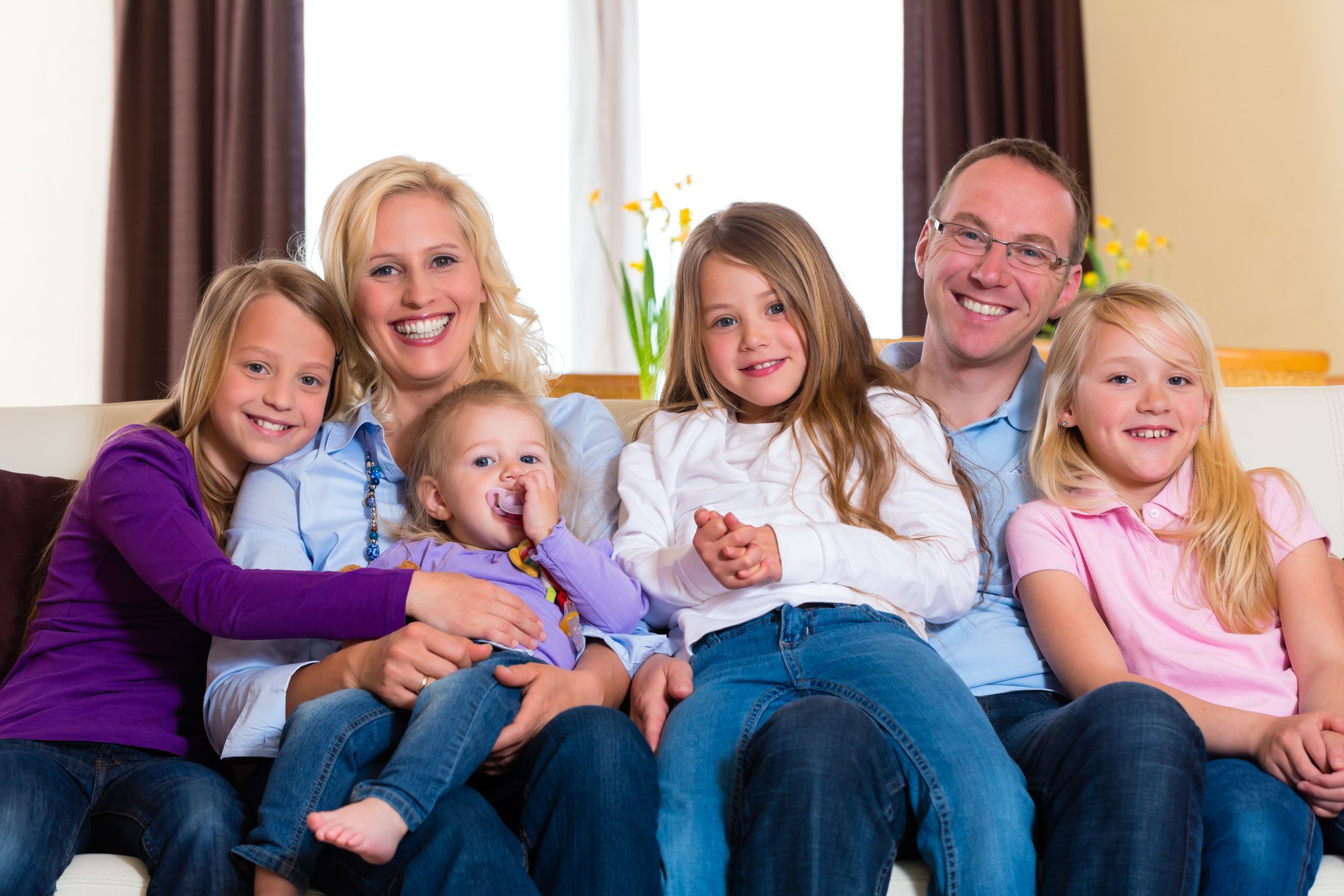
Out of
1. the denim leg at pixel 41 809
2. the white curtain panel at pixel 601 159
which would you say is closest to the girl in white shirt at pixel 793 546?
the denim leg at pixel 41 809

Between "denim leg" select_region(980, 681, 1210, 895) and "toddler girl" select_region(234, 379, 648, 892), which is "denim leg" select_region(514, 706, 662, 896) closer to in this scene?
"toddler girl" select_region(234, 379, 648, 892)

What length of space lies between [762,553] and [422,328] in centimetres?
69

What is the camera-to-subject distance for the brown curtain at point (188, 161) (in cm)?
348

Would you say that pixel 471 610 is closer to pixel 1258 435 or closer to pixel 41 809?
pixel 41 809

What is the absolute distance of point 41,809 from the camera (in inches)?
51.4

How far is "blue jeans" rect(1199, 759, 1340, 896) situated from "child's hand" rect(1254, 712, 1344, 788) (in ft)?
0.06

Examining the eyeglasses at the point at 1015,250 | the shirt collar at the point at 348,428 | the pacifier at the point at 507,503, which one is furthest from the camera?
the eyeglasses at the point at 1015,250

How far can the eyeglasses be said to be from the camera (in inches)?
71.9

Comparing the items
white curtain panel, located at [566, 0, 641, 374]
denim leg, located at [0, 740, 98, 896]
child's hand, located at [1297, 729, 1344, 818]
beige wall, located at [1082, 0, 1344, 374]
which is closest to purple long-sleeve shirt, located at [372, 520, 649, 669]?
denim leg, located at [0, 740, 98, 896]

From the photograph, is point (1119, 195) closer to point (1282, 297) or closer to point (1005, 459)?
point (1282, 297)

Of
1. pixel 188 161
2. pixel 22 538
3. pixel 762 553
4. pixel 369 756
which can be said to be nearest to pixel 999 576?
pixel 762 553

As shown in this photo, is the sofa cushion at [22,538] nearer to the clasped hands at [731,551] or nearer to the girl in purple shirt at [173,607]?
the girl in purple shirt at [173,607]

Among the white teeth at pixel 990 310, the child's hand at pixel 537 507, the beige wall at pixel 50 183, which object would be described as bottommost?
the child's hand at pixel 537 507

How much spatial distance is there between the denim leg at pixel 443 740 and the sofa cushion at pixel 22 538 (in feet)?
2.42
